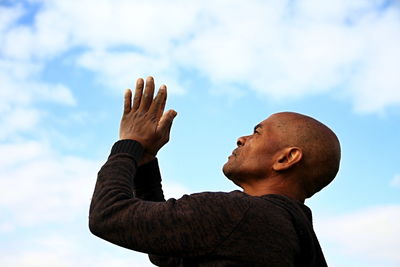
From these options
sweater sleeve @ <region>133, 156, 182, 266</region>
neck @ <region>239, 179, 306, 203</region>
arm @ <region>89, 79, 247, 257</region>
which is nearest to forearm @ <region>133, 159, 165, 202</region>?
sweater sleeve @ <region>133, 156, 182, 266</region>

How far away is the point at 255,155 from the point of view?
4.98 metres

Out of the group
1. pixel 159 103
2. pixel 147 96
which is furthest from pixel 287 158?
pixel 147 96

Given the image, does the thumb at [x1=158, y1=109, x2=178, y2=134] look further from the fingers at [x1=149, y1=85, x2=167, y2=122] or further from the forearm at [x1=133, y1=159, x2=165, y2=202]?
the forearm at [x1=133, y1=159, x2=165, y2=202]

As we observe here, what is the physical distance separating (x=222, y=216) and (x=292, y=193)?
1195mm

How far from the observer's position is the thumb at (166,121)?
15.7ft

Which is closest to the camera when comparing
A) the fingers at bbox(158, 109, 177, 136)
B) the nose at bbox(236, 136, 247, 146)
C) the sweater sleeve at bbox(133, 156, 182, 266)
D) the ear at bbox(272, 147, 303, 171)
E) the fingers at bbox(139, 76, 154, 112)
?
the fingers at bbox(139, 76, 154, 112)

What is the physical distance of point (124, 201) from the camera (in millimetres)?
4020

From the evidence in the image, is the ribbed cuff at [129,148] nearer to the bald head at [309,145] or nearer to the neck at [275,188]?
the neck at [275,188]

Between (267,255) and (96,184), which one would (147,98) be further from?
(267,255)

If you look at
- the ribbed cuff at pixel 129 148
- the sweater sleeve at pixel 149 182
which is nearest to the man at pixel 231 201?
the ribbed cuff at pixel 129 148

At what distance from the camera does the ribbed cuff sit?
14.6 feet

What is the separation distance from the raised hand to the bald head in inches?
43.5

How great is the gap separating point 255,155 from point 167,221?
136 cm

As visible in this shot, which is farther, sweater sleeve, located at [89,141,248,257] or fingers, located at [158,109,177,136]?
fingers, located at [158,109,177,136]
